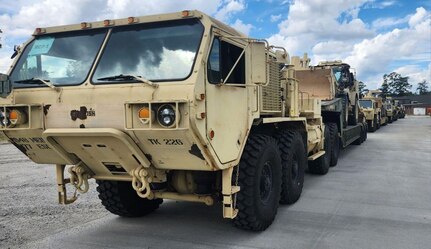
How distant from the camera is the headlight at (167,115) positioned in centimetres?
383

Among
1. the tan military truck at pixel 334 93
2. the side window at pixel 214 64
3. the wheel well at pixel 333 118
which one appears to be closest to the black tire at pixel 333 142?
the tan military truck at pixel 334 93

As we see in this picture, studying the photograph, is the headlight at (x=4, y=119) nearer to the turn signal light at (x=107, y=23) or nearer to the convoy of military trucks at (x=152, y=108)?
the convoy of military trucks at (x=152, y=108)

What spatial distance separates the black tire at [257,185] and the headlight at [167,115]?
142 centimetres

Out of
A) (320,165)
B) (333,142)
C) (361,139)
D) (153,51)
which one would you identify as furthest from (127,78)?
(361,139)

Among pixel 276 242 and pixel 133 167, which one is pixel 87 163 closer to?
pixel 133 167

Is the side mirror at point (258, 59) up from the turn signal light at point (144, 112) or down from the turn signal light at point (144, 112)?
up

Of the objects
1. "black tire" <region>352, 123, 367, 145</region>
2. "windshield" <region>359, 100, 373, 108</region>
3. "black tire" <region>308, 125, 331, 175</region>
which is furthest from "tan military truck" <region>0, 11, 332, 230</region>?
"windshield" <region>359, 100, 373, 108</region>

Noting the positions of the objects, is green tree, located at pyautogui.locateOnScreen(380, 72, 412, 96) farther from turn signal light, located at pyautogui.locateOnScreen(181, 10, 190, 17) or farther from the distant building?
turn signal light, located at pyautogui.locateOnScreen(181, 10, 190, 17)

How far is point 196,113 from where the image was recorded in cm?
382

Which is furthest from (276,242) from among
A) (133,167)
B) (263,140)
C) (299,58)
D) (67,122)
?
(299,58)

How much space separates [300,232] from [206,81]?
241 centimetres

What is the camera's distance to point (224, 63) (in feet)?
14.9

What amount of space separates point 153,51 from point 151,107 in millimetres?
720

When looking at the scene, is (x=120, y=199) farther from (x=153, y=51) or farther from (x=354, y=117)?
(x=354, y=117)
